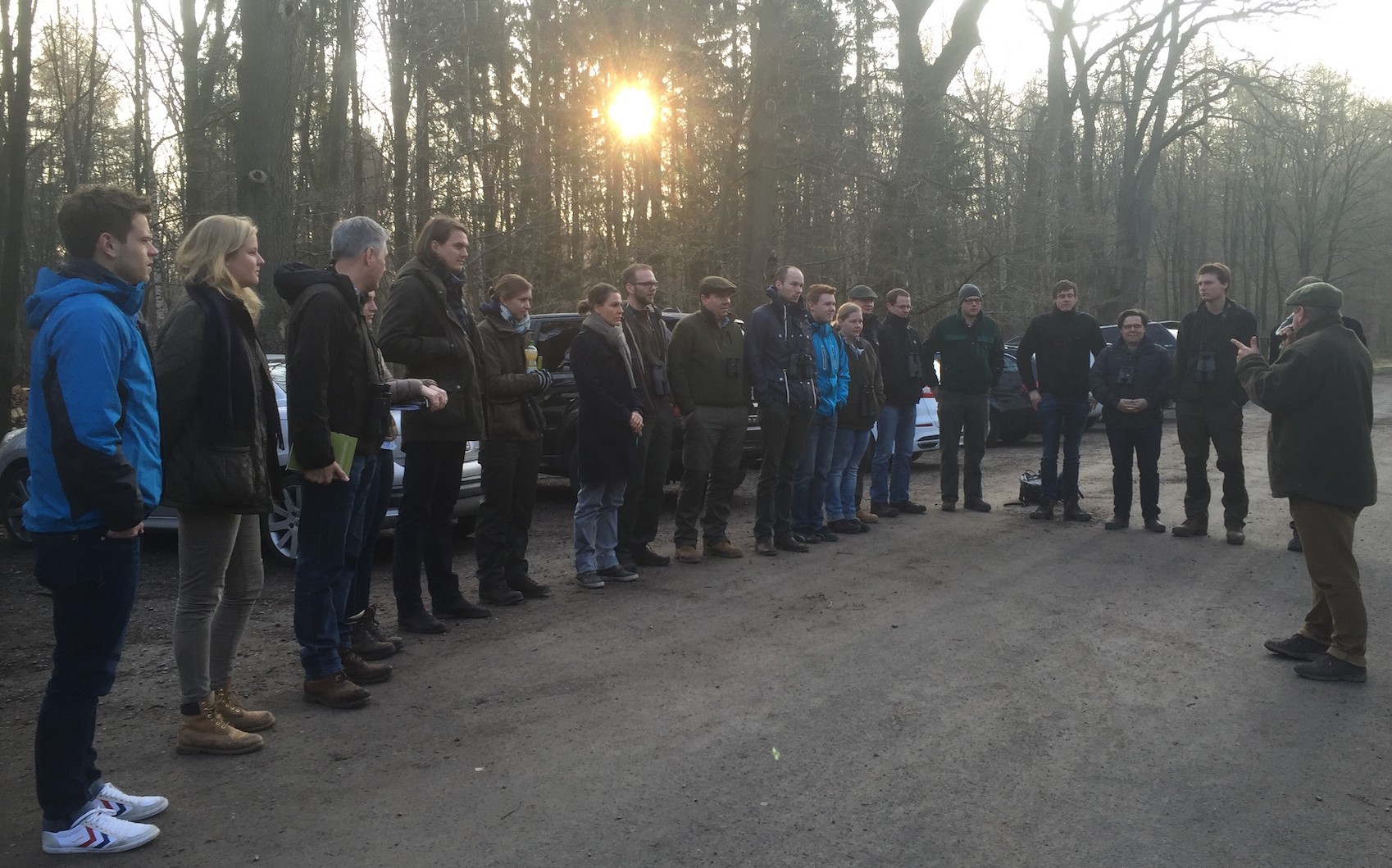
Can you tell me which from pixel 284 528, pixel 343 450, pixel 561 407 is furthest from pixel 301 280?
pixel 561 407

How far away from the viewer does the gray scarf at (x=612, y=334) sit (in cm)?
740

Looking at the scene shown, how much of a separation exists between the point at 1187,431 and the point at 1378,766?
5732 mm

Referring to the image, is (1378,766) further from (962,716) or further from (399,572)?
(399,572)

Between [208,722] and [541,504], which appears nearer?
[208,722]

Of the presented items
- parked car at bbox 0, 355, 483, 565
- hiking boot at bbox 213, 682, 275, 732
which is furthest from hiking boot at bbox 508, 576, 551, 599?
hiking boot at bbox 213, 682, 275, 732

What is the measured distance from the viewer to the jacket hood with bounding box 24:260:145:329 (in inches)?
135

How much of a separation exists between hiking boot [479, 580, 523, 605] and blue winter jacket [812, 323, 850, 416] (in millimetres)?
3481

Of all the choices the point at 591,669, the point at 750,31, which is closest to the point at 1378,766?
the point at 591,669

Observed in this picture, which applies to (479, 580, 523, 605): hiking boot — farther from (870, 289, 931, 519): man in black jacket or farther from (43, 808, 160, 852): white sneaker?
(870, 289, 931, 519): man in black jacket

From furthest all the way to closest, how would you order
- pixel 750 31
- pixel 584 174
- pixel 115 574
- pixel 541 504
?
1. pixel 584 174
2. pixel 750 31
3. pixel 541 504
4. pixel 115 574

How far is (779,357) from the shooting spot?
8.82 m

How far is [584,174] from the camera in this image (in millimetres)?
20922

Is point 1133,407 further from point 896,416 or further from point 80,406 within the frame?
point 80,406

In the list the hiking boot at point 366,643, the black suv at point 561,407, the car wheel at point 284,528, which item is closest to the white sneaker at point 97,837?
the hiking boot at point 366,643
